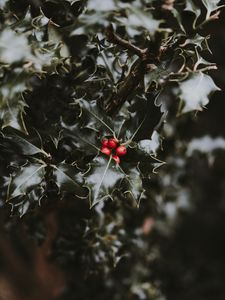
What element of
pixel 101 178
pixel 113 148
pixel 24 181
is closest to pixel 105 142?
pixel 113 148

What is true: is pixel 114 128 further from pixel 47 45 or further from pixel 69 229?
pixel 69 229

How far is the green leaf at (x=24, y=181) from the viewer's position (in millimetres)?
1069

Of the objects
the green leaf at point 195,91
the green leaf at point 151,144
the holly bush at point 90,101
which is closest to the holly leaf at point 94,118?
the holly bush at point 90,101

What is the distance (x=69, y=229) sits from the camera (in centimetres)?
162

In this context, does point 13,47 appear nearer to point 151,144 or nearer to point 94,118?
point 94,118

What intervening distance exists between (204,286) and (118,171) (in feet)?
6.77

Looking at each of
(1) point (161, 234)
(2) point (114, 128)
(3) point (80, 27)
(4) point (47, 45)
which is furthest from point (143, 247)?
(3) point (80, 27)

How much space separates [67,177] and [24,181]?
0.11 metres

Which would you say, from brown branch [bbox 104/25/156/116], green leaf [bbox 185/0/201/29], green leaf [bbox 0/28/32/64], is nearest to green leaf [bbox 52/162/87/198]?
brown branch [bbox 104/25/156/116]

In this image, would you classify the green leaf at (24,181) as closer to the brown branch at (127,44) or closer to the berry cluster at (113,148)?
the berry cluster at (113,148)

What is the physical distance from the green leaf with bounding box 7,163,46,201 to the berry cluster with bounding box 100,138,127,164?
18cm

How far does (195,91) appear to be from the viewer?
98 centimetres

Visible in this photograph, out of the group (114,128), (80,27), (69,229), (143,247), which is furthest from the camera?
(143,247)

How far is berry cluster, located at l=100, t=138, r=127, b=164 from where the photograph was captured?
1.13 metres
